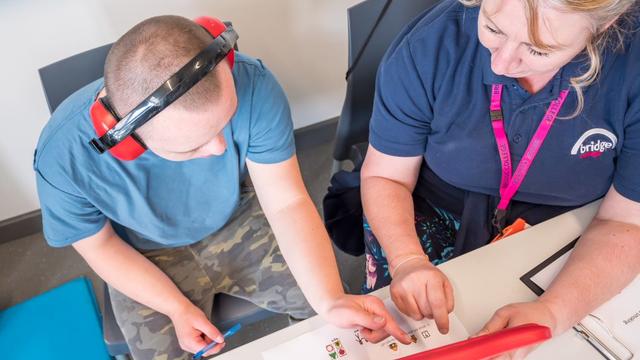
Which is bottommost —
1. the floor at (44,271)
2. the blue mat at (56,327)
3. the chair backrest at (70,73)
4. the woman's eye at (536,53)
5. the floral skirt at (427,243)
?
the floor at (44,271)

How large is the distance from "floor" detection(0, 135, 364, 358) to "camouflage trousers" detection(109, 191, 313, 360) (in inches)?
18.3

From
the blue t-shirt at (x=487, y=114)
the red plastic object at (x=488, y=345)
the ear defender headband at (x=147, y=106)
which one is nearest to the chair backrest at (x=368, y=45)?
the blue t-shirt at (x=487, y=114)

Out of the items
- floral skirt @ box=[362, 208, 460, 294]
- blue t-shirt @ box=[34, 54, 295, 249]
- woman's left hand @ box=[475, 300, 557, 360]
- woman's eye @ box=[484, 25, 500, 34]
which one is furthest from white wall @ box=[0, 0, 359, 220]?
woman's left hand @ box=[475, 300, 557, 360]

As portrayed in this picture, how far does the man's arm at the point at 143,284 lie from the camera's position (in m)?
0.95

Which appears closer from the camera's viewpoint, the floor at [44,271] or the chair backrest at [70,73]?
the chair backrest at [70,73]

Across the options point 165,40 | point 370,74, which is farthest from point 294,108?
point 165,40

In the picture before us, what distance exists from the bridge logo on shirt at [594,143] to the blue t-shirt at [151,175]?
0.52 meters

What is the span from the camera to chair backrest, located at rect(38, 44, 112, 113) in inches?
38.1

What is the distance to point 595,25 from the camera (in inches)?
26.9

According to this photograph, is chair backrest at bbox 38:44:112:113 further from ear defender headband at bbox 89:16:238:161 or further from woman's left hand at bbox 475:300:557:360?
woman's left hand at bbox 475:300:557:360

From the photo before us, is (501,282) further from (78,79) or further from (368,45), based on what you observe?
(78,79)

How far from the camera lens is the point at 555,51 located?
71cm

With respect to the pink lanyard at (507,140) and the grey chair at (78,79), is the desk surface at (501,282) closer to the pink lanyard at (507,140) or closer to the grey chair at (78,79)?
the pink lanyard at (507,140)

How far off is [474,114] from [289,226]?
400 mm
